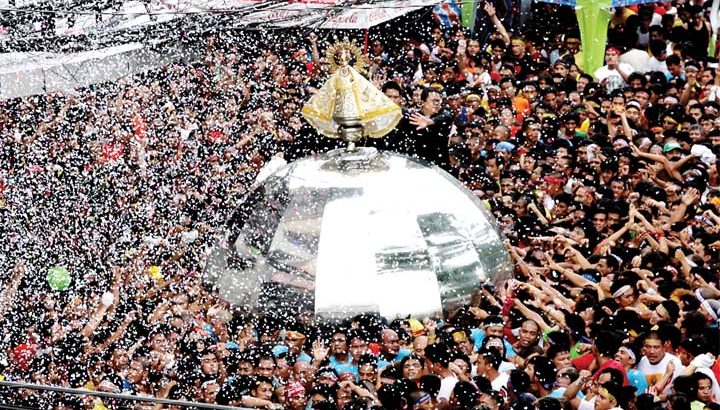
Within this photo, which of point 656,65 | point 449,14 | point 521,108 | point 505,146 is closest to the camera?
point 505,146

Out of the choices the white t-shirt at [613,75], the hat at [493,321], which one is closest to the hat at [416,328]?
the hat at [493,321]

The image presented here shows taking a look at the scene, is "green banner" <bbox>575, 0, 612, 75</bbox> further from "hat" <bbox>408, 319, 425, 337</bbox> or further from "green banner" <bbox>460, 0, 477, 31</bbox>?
"hat" <bbox>408, 319, 425, 337</bbox>

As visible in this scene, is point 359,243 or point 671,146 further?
point 671,146

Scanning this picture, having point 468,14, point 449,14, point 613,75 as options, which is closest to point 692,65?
point 613,75

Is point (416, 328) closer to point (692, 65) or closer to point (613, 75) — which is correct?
point (613, 75)

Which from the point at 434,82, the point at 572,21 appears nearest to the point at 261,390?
the point at 434,82

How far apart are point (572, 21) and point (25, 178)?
5514 mm

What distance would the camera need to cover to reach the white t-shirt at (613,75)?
1179 cm

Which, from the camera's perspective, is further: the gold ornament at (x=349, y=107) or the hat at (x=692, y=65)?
the hat at (x=692, y=65)

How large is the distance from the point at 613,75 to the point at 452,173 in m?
1.83

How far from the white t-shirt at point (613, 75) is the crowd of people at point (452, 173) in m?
0.02

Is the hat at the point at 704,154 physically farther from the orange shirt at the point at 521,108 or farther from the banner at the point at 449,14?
the banner at the point at 449,14

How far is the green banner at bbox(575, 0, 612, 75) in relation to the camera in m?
12.3

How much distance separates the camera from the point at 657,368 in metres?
7.58
